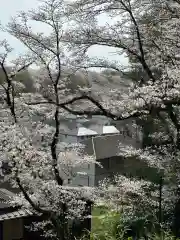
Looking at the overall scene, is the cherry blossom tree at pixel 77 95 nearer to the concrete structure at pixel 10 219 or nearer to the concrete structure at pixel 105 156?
the concrete structure at pixel 10 219

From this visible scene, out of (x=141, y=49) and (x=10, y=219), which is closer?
(x=141, y=49)

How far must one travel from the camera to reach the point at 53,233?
25.0ft

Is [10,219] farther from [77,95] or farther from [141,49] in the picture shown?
[141,49]

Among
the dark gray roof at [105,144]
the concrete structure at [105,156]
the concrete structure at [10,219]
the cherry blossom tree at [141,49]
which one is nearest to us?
the cherry blossom tree at [141,49]

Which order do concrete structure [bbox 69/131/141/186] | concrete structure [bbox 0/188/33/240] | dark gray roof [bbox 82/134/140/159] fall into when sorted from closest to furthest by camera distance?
concrete structure [bbox 0/188/33/240] < concrete structure [bbox 69/131/141/186] < dark gray roof [bbox 82/134/140/159]

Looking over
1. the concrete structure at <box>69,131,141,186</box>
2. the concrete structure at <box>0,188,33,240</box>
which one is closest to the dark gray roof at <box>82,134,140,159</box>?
the concrete structure at <box>69,131,141,186</box>

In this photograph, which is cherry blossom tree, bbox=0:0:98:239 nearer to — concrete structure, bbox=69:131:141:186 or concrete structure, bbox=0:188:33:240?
concrete structure, bbox=0:188:33:240

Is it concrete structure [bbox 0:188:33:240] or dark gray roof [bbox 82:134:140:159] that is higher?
dark gray roof [bbox 82:134:140:159]

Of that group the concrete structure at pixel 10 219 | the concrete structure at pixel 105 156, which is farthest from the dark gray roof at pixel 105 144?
the concrete structure at pixel 10 219

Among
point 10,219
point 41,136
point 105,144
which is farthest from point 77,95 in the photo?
point 105,144

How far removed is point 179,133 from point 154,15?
217 cm

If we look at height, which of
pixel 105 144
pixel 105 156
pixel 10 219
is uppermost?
pixel 105 144

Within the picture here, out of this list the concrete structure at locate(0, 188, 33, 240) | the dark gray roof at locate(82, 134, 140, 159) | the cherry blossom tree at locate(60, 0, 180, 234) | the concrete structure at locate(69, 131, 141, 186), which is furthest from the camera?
the dark gray roof at locate(82, 134, 140, 159)

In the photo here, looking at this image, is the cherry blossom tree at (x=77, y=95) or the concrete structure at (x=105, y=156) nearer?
the cherry blossom tree at (x=77, y=95)
